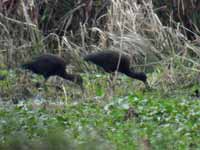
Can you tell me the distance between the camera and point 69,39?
12367mm

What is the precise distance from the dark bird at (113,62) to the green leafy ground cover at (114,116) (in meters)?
0.14

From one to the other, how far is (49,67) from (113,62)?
2.61 ft

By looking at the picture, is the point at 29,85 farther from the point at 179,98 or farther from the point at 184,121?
the point at 184,121

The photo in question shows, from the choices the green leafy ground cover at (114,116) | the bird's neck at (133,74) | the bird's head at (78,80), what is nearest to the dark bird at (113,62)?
the bird's neck at (133,74)

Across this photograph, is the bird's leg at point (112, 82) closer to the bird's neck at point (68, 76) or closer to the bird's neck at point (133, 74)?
the bird's neck at point (133, 74)

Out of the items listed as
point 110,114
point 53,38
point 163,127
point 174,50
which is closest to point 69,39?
point 53,38

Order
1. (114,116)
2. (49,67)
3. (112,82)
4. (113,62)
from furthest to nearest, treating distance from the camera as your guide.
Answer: (113,62), (112,82), (49,67), (114,116)

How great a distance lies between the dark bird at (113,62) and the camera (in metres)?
10.6

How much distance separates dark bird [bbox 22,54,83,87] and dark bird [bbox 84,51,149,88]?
0.30m

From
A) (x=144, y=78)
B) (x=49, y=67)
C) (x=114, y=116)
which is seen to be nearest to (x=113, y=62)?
(x=144, y=78)

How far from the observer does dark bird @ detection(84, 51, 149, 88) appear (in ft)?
34.9

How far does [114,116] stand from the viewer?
833 centimetres

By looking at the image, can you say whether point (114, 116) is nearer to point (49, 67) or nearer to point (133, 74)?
point (49, 67)

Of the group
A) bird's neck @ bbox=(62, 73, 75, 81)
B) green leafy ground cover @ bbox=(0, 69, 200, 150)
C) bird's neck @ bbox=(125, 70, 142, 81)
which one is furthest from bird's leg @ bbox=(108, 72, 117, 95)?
bird's neck @ bbox=(62, 73, 75, 81)
